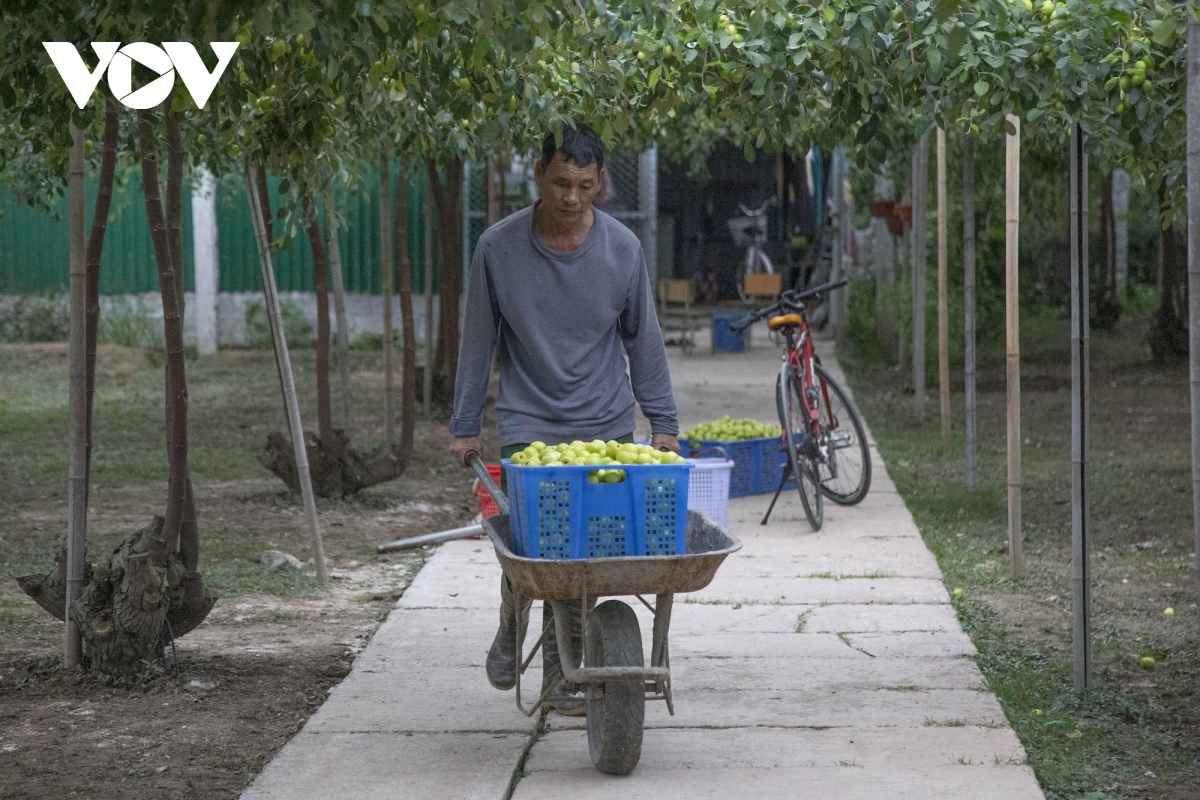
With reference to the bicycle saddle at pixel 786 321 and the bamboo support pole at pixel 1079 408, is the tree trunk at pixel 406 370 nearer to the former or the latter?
the bicycle saddle at pixel 786 321

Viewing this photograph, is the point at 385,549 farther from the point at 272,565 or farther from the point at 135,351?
the point at 135,351

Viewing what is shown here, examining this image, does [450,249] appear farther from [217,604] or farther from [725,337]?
[725,337]

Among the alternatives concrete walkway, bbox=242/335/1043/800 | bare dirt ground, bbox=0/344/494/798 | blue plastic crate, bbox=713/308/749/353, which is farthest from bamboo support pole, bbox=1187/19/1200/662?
blue plastic crate, bbox=713/308/749/353

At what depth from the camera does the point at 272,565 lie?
6.65 metres

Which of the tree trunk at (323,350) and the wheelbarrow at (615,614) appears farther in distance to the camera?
the tree trunk at (323,350)

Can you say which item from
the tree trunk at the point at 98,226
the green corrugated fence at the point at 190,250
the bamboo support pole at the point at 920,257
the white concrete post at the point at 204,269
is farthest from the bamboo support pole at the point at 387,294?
the white concrete post at the point at 204,269

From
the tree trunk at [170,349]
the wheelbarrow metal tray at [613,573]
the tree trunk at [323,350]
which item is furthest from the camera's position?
the tree trunk at [323,350]

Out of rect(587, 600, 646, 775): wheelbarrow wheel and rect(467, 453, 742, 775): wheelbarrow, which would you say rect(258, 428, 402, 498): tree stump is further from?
rect(587, 600, 646, 775): wheelbarrow wheel

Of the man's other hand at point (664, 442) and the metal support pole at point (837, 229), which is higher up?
the metal support pole at point (837, 229)

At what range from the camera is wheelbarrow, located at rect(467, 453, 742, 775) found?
361cm

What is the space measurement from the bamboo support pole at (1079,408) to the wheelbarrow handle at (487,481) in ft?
6.15

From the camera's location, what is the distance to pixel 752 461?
8.47 metres

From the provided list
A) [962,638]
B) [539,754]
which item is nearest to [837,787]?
[539,754]

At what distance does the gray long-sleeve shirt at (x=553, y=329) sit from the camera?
13.7 feet
